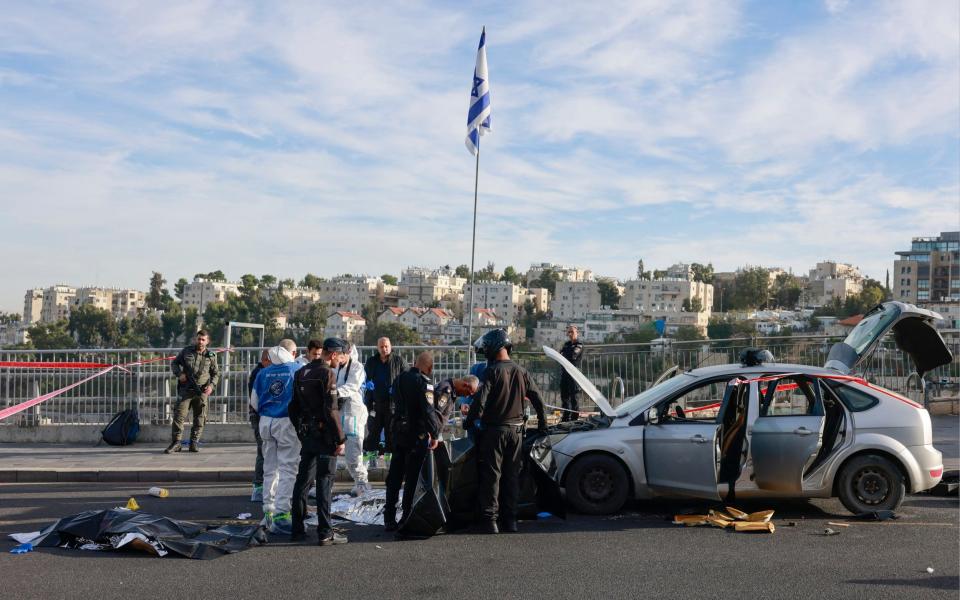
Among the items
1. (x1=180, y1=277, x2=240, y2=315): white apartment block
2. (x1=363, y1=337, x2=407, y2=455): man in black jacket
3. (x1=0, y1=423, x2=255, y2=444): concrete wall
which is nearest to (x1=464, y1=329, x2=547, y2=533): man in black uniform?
(x1=363, y1=337, x2=407, y2=455): man in black jacket

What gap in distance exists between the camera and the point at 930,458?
866cm

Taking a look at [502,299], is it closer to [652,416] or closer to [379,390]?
[379,390]

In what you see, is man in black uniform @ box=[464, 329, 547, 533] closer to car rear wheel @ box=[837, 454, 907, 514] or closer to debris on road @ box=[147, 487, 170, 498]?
car rear wheel @ box=[837, 454, 907, 514]

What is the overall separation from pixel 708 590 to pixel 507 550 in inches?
74.8

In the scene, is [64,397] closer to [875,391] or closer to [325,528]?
[325,528]

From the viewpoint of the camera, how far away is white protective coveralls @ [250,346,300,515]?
816 centimetres

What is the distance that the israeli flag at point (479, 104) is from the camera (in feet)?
48.6

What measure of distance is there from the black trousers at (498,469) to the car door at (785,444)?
2.45 metres

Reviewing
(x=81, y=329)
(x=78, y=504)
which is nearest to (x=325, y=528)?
(x=78, y=504)

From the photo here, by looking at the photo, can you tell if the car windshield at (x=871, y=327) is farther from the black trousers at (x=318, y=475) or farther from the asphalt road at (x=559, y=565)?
the black trousers at (x=318, y=475)

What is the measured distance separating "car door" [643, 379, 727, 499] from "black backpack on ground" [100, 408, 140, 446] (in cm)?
922

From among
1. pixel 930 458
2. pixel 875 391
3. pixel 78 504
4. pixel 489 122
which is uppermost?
pixel 489 122

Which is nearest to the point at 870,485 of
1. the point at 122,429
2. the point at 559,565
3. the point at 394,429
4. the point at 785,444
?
the point at 785,444

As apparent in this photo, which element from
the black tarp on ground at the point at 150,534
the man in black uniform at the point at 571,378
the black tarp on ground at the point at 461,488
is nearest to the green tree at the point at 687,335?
the man in black uniform at the point at 571,378
